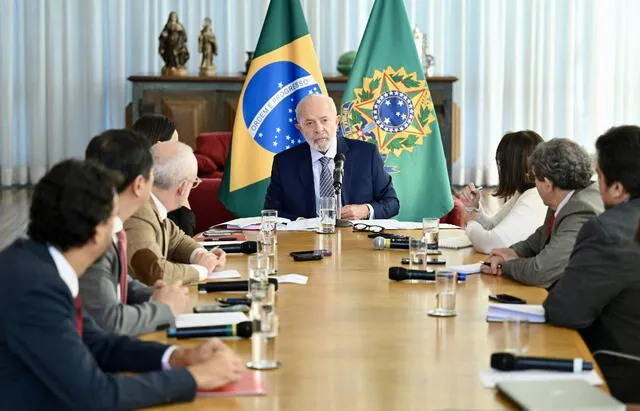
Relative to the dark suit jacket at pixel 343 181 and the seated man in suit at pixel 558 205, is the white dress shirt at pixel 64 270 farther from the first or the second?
the dark suit jacket at pixel 343 181

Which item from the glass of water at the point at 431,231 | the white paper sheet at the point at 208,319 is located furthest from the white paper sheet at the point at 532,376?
the glass of water at the point at 431,231

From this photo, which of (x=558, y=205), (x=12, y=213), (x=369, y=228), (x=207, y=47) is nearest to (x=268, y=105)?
(x=369, y=228)

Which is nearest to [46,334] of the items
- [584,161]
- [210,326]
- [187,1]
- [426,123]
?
[210,326]

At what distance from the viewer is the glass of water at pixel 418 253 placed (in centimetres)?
388

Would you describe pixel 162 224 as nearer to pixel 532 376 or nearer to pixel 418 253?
pixel 418 253

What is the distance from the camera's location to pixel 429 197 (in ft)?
22.9

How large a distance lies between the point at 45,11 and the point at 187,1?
62.4 inches

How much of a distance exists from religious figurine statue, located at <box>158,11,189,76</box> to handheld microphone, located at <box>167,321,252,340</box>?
8270mm

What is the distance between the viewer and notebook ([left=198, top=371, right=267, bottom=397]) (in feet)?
7.46

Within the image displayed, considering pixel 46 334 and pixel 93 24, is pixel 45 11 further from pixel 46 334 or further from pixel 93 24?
pixel 46 334

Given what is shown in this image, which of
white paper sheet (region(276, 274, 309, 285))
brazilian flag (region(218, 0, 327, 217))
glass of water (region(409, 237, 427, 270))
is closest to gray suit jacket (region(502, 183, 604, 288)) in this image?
glass of water (region(409, 237, 427, 270))

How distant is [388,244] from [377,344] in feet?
5.57

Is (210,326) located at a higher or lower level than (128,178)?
lower

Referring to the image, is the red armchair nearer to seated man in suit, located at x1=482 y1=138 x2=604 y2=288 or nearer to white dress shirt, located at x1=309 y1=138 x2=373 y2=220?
white dress shirt, located at x1=309 y1=138 x2=373 y2=220
